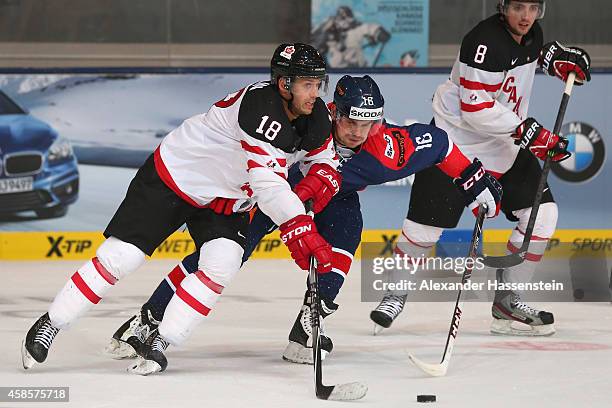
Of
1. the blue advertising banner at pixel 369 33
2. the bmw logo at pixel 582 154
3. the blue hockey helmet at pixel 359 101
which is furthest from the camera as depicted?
the blue advertising banner at pixel 369 33

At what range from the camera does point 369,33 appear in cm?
793

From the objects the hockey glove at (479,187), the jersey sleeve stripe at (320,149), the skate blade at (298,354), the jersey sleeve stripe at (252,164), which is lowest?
the skate blade at (298,354)

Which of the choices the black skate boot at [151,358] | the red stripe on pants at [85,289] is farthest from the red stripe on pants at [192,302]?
the red stripe on pants at [85,289]

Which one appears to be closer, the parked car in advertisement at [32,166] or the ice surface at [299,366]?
the ice surface at [299,366]

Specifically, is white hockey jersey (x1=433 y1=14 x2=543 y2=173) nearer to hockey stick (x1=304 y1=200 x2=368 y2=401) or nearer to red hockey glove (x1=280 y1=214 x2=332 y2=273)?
hockey stick (x1=304 y1=200 x2=368 y2=401)

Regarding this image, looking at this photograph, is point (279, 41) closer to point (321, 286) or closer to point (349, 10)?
point (349, 10)

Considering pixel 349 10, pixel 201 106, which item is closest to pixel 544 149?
pixel 201 106

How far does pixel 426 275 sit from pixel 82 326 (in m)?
1.37

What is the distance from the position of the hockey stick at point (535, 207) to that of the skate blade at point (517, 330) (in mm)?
248

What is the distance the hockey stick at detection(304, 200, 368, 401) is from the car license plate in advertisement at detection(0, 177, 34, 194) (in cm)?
319

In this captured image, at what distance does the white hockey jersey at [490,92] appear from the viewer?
495 cm

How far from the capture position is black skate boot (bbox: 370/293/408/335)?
193 inches

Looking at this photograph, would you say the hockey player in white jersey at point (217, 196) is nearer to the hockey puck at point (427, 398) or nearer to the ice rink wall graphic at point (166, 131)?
the hockey puck at point (427, 398)

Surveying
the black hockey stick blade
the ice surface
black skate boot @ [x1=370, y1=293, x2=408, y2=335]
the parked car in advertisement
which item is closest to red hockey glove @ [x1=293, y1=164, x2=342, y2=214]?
the ice surface
